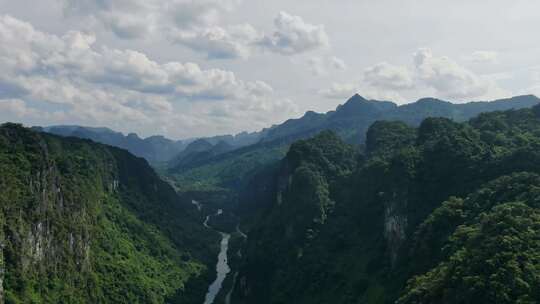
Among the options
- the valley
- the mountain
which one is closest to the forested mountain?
the valley

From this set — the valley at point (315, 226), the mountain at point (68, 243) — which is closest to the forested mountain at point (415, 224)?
the valley at point (315, 226)

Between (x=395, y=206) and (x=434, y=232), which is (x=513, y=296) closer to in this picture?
(x=434, y=232)

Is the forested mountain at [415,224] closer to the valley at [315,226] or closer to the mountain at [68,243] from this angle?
the valley at [315,226]

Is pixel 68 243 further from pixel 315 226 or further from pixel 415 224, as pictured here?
pixel 415 224

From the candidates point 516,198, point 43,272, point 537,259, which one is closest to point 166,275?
point 43,272

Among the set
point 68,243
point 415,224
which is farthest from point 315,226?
point 68,243

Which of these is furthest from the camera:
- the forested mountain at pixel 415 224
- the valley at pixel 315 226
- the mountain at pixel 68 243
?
the mountain at pixel 68 243

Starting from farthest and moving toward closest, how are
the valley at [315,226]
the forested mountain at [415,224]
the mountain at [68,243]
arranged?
the mountain at [68,243] → the valley at [315,226] → the forested mountain at [415,224]
